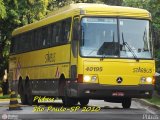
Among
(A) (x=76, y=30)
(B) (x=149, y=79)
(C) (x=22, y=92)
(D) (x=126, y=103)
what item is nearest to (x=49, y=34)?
(A) (x=76, y=30)

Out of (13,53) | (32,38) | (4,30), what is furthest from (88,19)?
(4,30)

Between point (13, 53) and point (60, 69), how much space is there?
941 centimetres

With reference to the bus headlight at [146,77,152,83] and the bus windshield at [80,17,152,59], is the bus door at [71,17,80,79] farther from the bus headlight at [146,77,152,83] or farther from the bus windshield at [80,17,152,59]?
the bus headlight at [146,77,152,83]

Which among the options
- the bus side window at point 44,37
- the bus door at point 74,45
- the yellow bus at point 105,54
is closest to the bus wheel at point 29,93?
the bus side window at point 44,37

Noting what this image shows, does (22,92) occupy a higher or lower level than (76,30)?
lower

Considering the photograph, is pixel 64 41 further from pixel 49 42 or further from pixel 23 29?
pixel 23 29

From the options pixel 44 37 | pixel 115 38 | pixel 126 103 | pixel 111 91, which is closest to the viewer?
pixel 111 91

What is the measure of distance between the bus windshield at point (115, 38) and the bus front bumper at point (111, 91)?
1045mm

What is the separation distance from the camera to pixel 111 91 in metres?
22.4

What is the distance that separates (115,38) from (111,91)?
181cm

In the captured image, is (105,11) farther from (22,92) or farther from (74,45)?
(22,92)

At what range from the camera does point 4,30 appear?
45.8 m

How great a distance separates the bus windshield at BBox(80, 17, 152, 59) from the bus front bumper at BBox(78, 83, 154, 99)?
105 cm

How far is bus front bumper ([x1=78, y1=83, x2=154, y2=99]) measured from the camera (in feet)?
72.5
